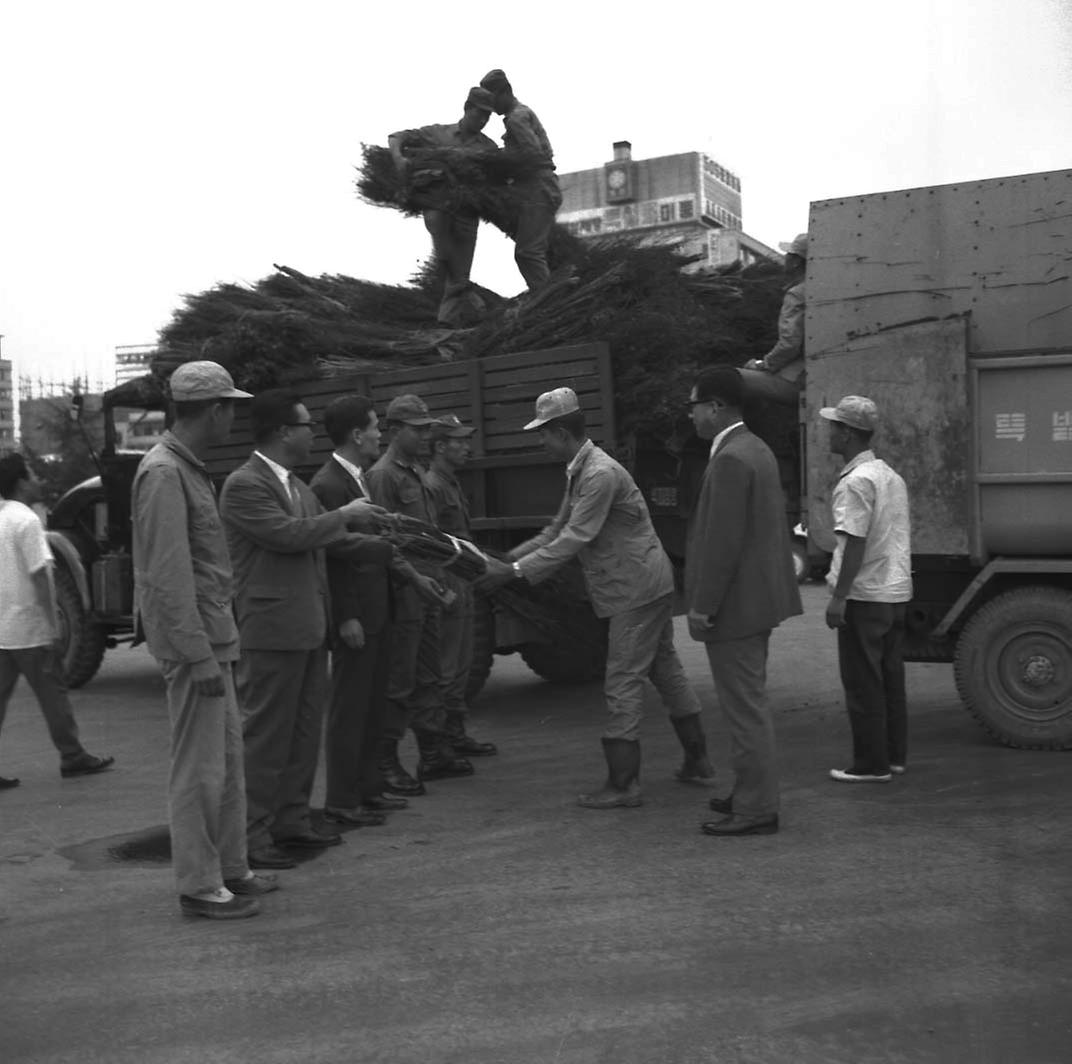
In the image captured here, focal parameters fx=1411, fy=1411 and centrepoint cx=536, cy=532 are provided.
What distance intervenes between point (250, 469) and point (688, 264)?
428cm

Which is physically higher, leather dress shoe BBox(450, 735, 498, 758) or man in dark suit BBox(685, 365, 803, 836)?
man in dark suit BBox(685, 365, 803, 836)

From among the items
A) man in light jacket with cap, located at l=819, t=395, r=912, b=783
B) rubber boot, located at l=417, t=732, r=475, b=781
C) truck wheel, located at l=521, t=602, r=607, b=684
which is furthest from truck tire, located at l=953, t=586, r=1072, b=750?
rubber boot, located at l=417, t=732, r=475, b=781

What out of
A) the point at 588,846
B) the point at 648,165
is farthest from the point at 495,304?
the point at 648,165

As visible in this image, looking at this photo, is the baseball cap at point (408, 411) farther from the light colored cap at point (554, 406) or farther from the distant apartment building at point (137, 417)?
the distant apartment building at point (137, 417)

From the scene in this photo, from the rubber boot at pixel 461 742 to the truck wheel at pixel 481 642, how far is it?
0.90 metres

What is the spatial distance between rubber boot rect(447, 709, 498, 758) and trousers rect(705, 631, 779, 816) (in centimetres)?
211

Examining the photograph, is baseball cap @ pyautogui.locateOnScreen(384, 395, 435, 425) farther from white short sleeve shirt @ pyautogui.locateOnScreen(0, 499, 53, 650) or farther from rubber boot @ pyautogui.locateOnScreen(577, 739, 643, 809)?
white short sleeve shirt @ pyautogui.locateOnScreen(0, 499, 53, 650)

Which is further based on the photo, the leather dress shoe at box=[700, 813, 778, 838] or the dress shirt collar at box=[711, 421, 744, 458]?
the dress shirt collar at box=[711, 421, 744, 458]

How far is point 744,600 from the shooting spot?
585 cm

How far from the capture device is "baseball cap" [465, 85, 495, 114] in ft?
31.4

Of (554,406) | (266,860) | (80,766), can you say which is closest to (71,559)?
(80,766)

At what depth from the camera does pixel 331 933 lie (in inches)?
179

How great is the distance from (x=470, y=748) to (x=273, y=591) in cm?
266

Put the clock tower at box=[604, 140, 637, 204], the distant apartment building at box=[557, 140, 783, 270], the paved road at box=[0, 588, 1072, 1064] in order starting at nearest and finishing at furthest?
the paved road at box=[0, 588, 1072, 1064], the distant apartment building at box=[557, 140, 783, 270], the clock tower at box=[604, 140, 637, 204]
